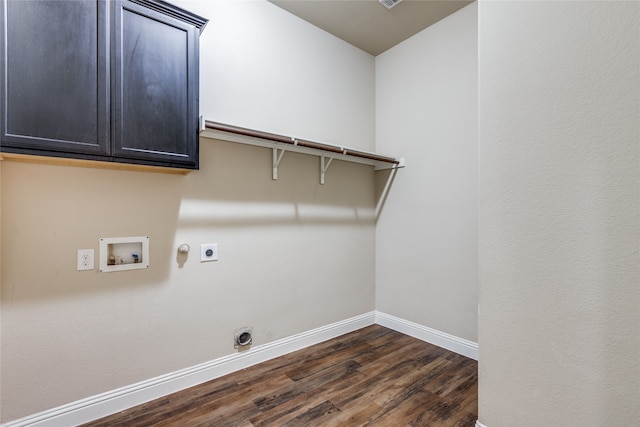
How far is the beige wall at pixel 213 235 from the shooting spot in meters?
1.50

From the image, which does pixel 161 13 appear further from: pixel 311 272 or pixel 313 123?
pixel 311 272

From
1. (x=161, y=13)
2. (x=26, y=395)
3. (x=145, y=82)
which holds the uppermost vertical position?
(x=161, y=13)

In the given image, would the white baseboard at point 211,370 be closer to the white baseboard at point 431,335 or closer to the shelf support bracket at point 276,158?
the white baseboard at point 431,335

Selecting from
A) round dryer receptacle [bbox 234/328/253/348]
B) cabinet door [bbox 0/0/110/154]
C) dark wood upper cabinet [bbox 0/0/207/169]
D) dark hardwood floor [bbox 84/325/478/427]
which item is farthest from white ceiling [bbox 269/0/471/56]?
dark hardwood floor [bbox 84/325/478/427]

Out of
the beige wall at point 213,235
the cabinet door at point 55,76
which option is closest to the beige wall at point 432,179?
the beige wall at point 213,235

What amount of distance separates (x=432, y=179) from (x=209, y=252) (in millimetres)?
1935

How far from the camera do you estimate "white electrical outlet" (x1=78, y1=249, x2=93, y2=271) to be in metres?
1.60

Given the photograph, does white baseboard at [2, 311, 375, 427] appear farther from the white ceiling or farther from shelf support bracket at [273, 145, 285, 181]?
the white ceiling

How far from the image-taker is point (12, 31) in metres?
1.24

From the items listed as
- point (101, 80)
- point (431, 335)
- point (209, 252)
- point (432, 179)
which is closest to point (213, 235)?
point (209, 252)

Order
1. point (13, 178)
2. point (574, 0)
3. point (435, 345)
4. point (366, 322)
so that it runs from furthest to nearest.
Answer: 1. point (366, 322)
2. point (435, 345)
3. point (13, 178)
4. point (574, 0)

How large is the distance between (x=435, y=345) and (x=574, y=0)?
7.94 ft

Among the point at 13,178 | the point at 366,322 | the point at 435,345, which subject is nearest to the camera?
the point at 13,178

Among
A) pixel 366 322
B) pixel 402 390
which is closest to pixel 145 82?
pixel 402 390
